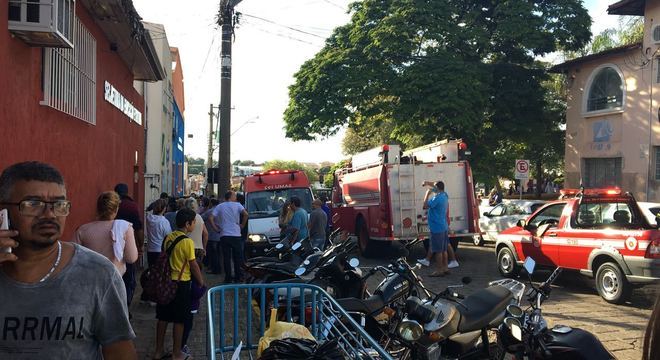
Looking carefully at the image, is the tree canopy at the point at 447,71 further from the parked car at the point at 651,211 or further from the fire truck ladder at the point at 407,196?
the parked car at the point at 651,211

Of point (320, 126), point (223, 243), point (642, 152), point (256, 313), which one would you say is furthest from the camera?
point (320, 126)

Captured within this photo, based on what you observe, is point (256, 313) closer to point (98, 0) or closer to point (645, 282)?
point (98, 0)

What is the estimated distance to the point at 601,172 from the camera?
923 inches

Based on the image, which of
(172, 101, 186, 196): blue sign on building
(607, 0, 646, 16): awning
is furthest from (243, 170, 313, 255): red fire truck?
(172, 101, 186, 196): blue sign on building

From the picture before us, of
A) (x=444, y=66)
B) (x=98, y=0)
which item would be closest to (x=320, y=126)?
(x=444, y=66)

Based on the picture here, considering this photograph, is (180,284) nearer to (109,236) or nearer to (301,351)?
(109,236)

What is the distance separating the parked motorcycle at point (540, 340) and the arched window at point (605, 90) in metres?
20.2

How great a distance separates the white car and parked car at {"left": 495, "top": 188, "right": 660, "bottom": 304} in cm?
486

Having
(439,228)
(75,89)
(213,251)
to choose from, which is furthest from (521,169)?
(75,89)

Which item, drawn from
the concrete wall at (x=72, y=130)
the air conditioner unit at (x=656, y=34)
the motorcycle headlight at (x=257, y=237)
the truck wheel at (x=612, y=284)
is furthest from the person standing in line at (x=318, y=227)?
the air conditioner unit at (x=656, y=34)

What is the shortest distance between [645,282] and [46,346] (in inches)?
328

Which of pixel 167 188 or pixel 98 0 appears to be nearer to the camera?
pixel 98 0

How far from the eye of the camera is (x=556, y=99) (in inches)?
1166

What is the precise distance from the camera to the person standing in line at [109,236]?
547 cm
